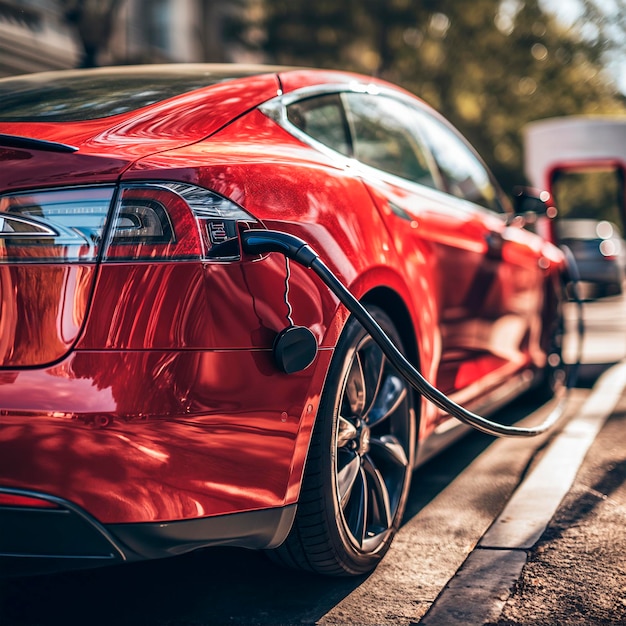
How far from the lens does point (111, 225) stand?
2.31 metres

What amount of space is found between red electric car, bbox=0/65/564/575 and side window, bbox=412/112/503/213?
1.23 meters

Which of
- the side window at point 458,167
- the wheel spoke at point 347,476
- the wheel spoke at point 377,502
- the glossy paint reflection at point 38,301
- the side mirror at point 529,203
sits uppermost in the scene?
the side window at point 458,167

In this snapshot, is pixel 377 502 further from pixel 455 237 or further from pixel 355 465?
pixel 455 237

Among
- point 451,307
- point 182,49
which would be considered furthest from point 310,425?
point 182,49

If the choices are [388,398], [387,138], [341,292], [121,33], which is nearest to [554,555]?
[388,398]

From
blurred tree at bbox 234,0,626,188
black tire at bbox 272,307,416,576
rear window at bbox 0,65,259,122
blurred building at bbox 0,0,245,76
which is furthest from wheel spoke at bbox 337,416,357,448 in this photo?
blurred tree at bbox 234,0,626,188

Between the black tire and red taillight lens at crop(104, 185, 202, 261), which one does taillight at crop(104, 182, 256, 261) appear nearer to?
red taillight lens at crop(104, 185, 202, 261)

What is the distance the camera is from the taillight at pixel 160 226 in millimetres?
2314

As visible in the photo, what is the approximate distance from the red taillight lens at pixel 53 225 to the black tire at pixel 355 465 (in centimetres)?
80

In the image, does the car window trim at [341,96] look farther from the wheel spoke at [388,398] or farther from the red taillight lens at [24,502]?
the red taillight lens at [24,502]

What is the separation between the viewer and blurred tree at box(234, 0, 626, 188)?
24.2m

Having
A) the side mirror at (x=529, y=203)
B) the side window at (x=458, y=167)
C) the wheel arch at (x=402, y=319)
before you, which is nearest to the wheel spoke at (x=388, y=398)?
the wheel arch at (x=402, y=319)

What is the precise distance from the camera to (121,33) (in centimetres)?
Answer: 2356

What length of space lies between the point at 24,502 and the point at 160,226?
0.69 meters
